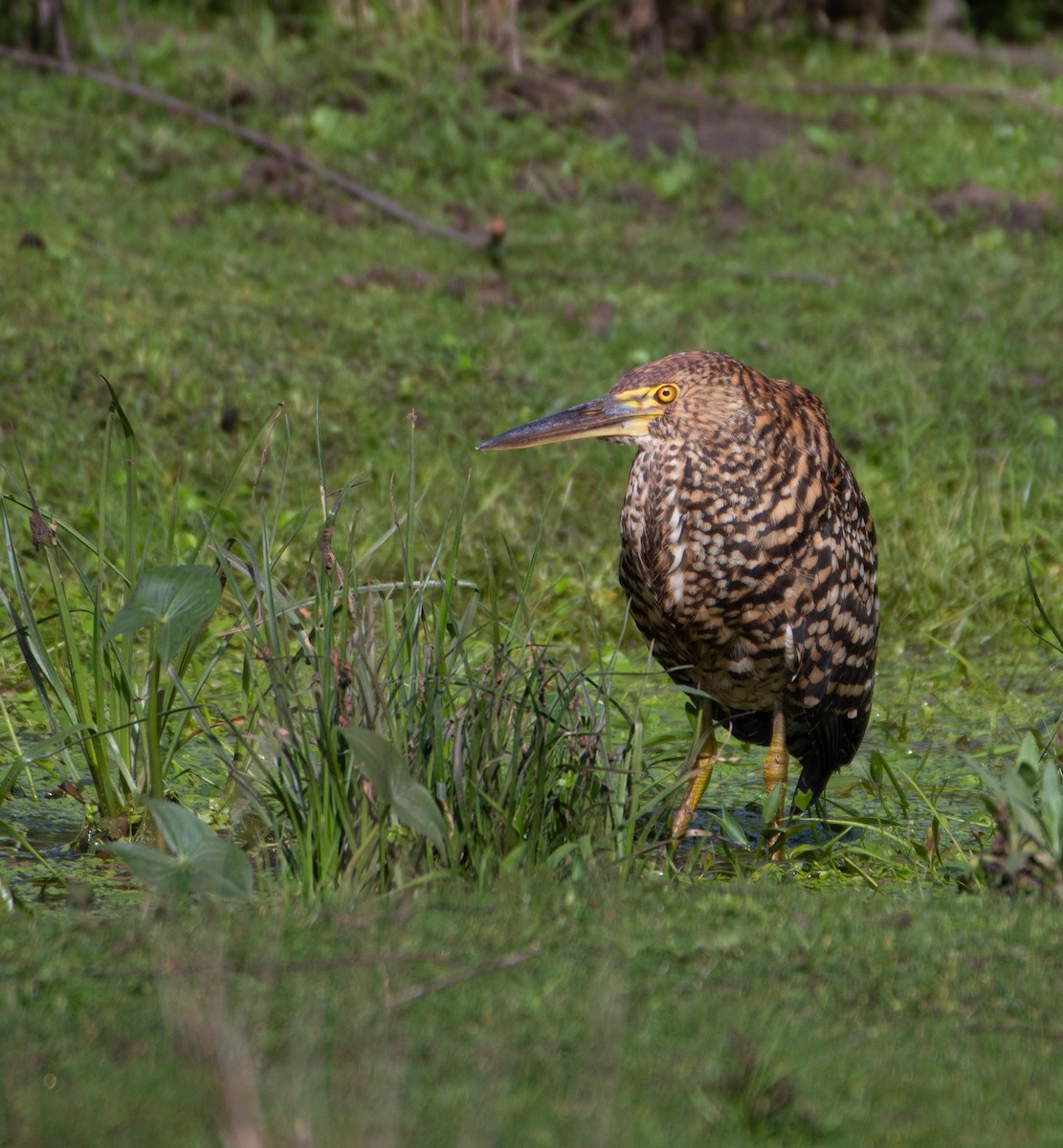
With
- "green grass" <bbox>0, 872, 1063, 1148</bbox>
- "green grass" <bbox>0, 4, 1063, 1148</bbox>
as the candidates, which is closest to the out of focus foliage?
"green grass" <bbox>0, 4, 1063, 1148</bbox>

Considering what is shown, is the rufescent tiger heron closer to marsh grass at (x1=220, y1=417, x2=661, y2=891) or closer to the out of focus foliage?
marsh grass at (x1=220, y1=417, x2=661, y2=891)

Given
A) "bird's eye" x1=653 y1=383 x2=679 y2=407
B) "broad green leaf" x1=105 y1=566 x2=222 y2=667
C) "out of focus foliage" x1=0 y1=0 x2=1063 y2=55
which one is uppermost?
"out of focus foliage" x1=0 y1=0 x2=1063 y2=55

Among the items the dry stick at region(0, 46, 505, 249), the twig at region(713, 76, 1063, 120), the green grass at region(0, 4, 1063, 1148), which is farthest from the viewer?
the twig at region(713, 76, 1063, 120)

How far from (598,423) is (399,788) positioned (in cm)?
134

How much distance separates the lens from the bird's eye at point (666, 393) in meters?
4.38

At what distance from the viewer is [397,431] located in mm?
7328

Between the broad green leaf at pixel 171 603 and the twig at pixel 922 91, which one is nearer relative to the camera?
the broad green leaf at pixel 171 603

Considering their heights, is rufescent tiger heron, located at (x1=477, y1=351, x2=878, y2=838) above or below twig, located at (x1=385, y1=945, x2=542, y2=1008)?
above

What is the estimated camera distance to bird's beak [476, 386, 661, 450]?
14.4ft

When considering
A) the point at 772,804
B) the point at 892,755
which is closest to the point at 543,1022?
the point at 772,804

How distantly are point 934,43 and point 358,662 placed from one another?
10180 mm

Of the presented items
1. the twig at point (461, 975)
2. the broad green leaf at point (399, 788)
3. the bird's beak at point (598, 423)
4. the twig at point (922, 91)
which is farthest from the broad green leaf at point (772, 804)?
the twig at point (922, 91)

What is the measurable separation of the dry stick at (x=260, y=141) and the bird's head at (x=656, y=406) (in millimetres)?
4712

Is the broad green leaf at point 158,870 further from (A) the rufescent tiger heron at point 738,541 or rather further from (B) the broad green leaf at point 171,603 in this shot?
(A) the rufescent tiger heron at point 738,541
